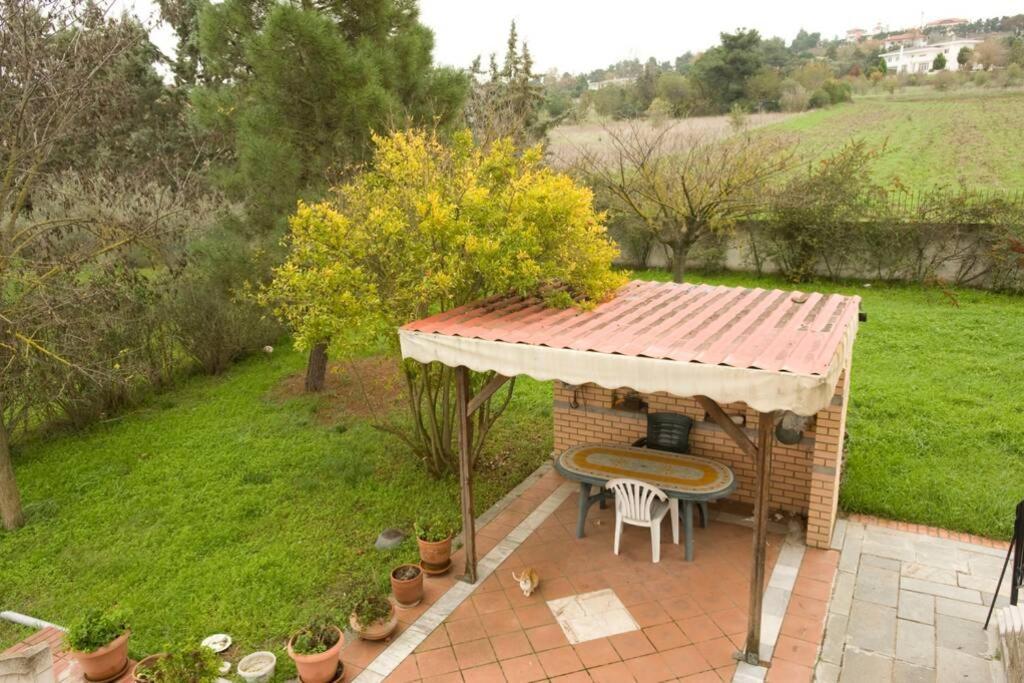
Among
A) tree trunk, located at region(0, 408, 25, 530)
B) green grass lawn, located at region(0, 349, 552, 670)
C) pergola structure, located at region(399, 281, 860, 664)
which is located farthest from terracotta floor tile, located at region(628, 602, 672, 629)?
tree trunk, located at region(0, 408, 25, 530)

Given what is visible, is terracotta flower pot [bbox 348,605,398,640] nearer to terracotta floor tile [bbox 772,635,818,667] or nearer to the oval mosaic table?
the oval mosaic table

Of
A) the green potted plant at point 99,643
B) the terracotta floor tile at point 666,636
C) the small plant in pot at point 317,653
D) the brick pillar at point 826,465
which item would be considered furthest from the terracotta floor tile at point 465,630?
the brick pillar at point 826,465

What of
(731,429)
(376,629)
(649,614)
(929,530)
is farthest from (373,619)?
(929,530)

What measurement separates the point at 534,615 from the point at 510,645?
42 centimetres

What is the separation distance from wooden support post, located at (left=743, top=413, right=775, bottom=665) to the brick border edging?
2.84 meters

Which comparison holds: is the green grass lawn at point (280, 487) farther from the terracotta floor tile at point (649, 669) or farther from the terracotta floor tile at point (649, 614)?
the terracotta floor tile at point (649, 669)

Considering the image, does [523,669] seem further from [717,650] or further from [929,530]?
[929,530]

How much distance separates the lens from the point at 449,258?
6.13 meters

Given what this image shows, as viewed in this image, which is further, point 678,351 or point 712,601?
point 712,601

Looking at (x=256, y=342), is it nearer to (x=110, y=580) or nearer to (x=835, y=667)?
(x=110, y=580)

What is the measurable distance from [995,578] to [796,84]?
38.6 meters

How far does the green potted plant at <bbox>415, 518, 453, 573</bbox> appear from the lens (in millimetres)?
6117

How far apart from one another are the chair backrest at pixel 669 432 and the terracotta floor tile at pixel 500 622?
271cm

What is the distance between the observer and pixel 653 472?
261 inches
